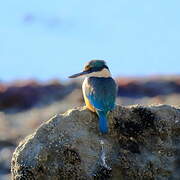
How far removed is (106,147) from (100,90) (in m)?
0.81

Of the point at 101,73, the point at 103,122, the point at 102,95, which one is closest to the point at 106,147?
the point at 103,122

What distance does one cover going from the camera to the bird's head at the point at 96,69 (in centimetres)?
1185

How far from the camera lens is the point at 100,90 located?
38.1 feet

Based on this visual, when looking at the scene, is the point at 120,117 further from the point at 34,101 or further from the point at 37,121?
the point at 34,101

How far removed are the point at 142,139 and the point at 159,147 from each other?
0.24 meters

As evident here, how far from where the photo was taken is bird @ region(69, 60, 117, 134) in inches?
441

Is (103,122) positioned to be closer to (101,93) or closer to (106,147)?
(106,147)

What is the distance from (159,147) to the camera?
37.9 feet

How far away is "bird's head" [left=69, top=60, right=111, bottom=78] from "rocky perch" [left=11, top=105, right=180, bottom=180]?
0.57 metres

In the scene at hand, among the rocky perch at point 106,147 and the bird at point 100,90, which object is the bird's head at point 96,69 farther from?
the rocky perch at point 106,147

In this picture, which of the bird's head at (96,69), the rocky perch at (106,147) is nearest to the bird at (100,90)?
the bird's head at (96,69)

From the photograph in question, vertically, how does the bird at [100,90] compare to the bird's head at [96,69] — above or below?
below

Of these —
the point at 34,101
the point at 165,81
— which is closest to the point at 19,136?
the point at 34,101

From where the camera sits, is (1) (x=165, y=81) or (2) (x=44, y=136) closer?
(2) (x=44, y=136)
